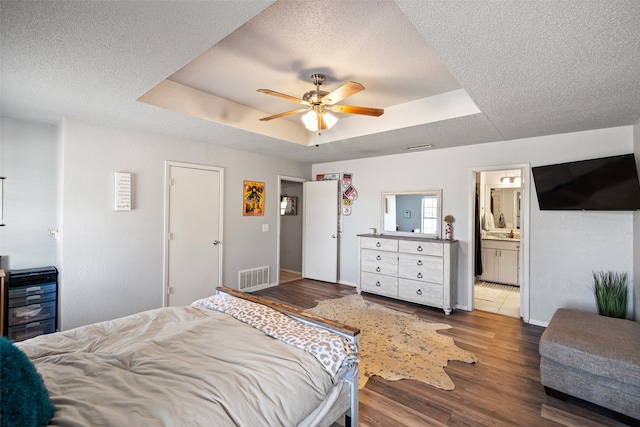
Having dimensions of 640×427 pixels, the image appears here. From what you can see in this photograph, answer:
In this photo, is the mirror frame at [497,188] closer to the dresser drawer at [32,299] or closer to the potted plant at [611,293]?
the potted plant at [611,293]

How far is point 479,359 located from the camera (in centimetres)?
268

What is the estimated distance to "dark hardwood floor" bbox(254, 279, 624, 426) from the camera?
6.28ft

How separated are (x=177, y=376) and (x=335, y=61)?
2359 mm

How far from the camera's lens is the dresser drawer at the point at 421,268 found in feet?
12.9

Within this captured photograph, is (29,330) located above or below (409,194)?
below

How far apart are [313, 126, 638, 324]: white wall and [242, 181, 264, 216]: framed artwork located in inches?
93.9

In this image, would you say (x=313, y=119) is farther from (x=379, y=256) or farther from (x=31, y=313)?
(x=31, y=313)

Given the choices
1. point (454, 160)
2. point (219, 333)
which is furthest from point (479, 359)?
point (454, 160)

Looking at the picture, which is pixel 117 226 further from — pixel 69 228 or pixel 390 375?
pixel 390 375

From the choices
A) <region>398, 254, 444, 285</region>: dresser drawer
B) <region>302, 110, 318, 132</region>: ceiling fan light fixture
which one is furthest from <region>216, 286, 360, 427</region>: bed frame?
<region>398, 254, 444, 285</region>: dresser drawer

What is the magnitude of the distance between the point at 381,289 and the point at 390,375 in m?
2.13

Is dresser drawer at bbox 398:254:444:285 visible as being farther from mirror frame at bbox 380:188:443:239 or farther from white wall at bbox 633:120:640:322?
white wall at bbox 633:120:640:322

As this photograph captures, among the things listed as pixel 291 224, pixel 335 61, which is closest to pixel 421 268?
pixel 335 61

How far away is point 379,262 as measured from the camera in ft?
14.8
